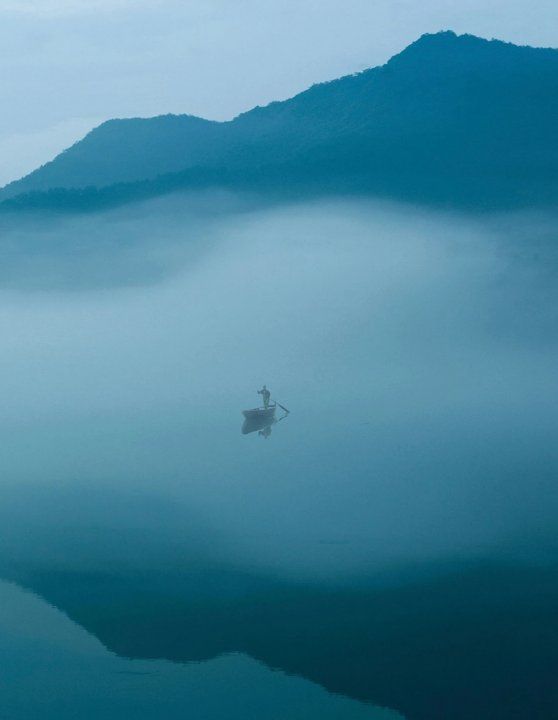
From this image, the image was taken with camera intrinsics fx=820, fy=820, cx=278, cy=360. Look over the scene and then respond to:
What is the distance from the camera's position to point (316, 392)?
418 centimetres

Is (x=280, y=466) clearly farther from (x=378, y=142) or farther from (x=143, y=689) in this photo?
(x=378, y=142)

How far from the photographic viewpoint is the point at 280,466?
165 inches

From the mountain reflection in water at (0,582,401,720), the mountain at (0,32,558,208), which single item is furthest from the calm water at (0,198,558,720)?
the mountain at (0,32,558,208)

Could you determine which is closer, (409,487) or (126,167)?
(409,487)

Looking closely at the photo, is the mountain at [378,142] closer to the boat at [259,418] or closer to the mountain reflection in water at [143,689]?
the boat at [259,418]

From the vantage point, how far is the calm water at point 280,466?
12.7ft

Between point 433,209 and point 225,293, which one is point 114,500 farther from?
point 433,209

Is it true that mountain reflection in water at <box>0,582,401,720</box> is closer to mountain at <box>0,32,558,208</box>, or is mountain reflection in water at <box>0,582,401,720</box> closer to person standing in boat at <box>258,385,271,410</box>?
person standing in boat at <box>258,385,271,410</box>

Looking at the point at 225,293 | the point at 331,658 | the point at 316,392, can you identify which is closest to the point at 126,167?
the point at 225,293

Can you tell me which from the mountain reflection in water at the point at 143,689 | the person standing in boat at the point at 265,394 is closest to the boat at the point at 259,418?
the person standing in boat at the point at 265,394

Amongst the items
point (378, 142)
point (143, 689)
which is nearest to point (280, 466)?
point (143, 689)

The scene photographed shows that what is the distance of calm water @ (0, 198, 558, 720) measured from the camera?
3863 millimetres

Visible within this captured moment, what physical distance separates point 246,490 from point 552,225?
2078 mm

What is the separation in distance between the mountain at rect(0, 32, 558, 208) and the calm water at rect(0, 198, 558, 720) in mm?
177
